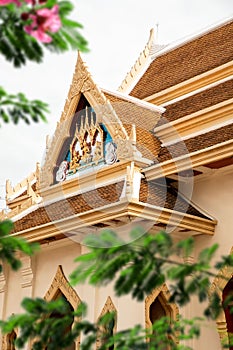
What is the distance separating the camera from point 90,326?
246 centimetres

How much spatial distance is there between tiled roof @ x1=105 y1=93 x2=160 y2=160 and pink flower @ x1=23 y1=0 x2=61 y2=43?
245 inches

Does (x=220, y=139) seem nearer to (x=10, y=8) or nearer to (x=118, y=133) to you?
(x=118, y=133)

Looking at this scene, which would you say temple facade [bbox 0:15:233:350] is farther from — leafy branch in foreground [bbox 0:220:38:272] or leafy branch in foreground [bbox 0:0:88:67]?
leafy branch in foreground [bbox 0:0:88:67]

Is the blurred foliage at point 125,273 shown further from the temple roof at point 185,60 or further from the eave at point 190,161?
the temple roof at point 185,60

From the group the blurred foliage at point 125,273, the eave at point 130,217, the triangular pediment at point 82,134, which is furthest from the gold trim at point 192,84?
the blurred foliage at point 125,273

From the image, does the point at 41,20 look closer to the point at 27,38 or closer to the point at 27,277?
the point at 27,38

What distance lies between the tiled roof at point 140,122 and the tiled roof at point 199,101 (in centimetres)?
20

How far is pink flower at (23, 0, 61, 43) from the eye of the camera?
6.59ft

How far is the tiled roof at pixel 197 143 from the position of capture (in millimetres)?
7625

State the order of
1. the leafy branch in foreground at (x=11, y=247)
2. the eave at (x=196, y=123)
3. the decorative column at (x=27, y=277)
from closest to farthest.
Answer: the leafy branch in foreground at (x=11, y=247), the eave at (x=196, y=123), the decorative column at (x=27, y=277)

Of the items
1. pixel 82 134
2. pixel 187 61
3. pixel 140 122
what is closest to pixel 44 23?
pixel 82 134

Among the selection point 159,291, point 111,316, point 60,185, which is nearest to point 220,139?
point 159,291

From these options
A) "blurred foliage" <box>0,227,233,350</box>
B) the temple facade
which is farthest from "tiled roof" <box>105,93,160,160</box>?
"blurred foliage" <box>0,227,233,350</box>

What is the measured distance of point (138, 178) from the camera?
7.64 metres
